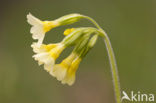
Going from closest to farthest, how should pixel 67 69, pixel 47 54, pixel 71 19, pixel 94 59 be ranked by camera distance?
pixel 47 54 → pixel 67 69 → pixel 71 19 → pixel 94 59

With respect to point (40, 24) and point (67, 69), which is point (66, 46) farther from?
point (40, 24)

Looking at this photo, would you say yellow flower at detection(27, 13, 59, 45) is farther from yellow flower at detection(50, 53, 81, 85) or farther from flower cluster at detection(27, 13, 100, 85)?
yellow flower at detection(50, 53, 81, 85)

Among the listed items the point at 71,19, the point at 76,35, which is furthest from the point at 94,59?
the point at 76,35

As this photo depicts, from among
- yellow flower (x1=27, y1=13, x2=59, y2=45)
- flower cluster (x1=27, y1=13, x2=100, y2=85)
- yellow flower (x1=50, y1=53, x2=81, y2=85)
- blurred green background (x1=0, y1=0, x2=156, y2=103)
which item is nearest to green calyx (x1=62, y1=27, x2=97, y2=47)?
flower cluster (x1=27, y1=13, x2=100, y2=85)

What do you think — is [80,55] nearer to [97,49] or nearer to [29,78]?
[29,78]

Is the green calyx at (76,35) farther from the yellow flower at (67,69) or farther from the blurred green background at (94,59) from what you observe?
the blurred green background at (94,59)
